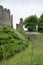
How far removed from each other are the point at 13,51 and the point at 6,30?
4.26m

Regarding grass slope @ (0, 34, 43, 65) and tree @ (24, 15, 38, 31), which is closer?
grass slope @ (0, 34, 43, 65)

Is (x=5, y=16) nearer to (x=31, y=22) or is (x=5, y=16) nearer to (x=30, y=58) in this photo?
(x=30, y=58)

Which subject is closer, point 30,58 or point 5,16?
point 30,58

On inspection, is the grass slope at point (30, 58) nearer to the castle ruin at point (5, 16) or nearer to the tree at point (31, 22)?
the castle ruin at point (5, 16)

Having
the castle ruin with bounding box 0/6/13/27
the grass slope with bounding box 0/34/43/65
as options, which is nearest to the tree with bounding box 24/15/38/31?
the castle ruin with bounding box 0/6/13/27

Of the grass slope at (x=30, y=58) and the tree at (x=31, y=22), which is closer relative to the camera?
the grass slope at (x=30, y=58)

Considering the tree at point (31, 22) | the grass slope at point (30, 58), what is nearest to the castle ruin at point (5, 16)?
the grass slope at point (30, 58)

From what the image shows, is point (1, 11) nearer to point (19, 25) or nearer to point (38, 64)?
point (19, 25)

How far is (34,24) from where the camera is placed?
167ft

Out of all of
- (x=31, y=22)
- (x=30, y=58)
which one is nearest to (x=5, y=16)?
(x=30, y=58)

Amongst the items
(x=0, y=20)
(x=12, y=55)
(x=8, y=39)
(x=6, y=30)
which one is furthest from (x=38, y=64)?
(x=0, y=20)

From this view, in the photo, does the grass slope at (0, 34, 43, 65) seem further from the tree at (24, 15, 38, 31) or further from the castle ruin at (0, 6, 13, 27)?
the tree at (24, 15, 38, 31)

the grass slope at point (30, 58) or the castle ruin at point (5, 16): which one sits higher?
the castle ruin at point (5, 16)

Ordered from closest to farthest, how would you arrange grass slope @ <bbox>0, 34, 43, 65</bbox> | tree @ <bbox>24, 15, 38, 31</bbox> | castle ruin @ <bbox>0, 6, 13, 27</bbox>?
1. grass slope @ <bbox>0, 34, 43, 65</bbox>
2. castle ruin @ <bbox>0, 6, 13, 27</bbox>
3. tree @ <bbox>24, 15, 38, 31</bbox>
